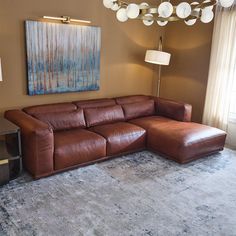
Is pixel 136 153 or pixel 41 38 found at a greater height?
pixel 41 38

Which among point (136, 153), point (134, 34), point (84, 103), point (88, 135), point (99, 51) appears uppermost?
point (134, 34)

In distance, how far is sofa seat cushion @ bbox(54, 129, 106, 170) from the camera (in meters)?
3.14

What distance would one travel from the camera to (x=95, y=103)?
4199 millimetres

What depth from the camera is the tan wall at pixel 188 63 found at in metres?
4.59

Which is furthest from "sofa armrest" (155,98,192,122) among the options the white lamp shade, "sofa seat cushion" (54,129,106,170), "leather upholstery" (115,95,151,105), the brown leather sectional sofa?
"sofa seat cushion" (54,129,106,170)

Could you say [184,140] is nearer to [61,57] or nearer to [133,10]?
[133,10]

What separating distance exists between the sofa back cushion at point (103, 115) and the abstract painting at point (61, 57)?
19.7 inches

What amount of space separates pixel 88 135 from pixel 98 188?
0.81 metres

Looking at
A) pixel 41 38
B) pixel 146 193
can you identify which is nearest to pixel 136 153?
pixel 146 193

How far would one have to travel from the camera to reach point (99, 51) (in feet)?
Answer: 14.2

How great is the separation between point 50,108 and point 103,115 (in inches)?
32.1

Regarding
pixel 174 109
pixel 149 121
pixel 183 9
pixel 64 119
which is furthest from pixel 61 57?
pixel 183 9

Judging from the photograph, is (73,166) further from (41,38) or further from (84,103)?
(41,38)

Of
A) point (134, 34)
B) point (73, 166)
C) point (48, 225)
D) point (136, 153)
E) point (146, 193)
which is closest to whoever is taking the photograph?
point (48, 225)
